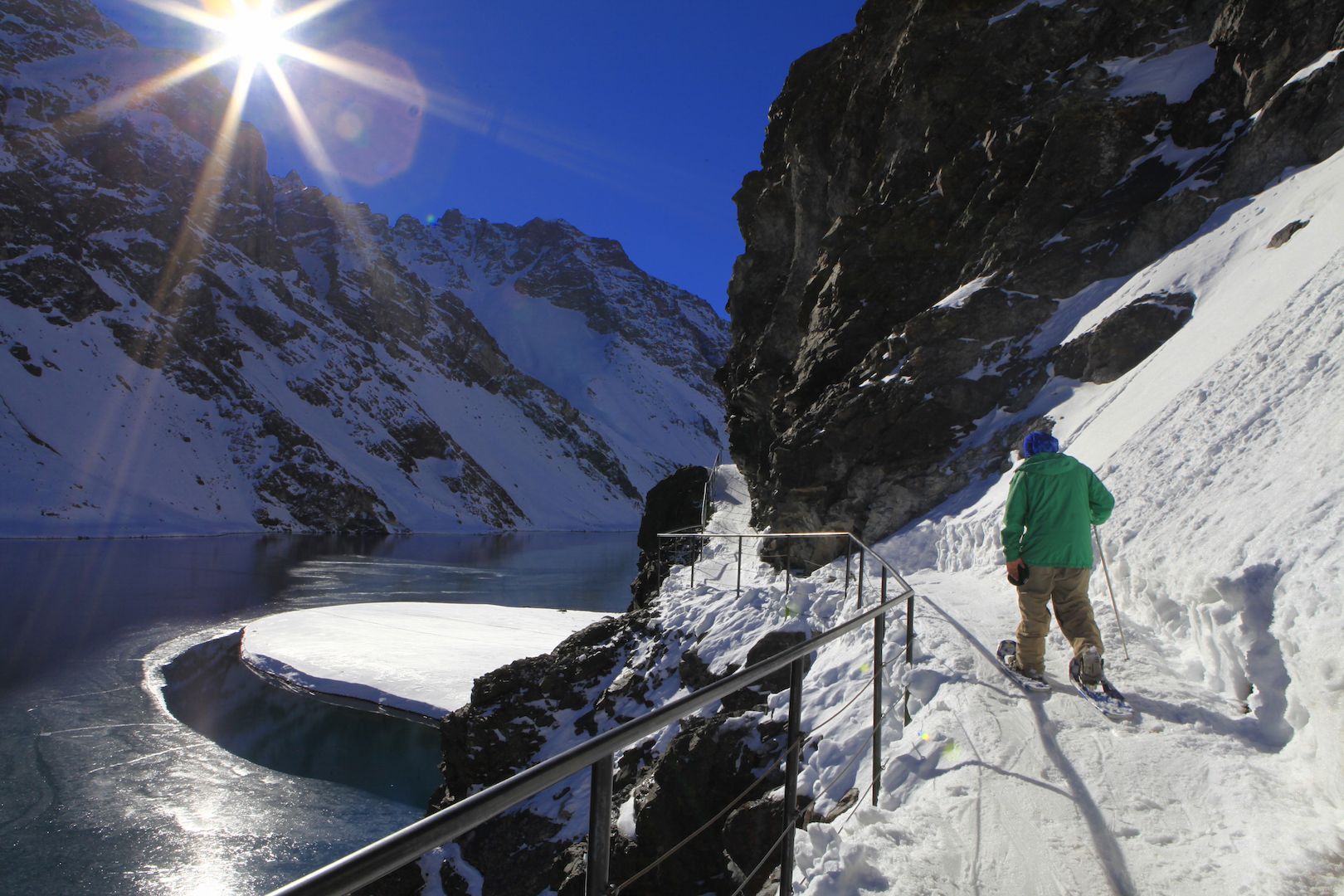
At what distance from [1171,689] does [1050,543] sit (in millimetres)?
1090

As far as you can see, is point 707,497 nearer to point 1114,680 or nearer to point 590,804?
point 1114,680

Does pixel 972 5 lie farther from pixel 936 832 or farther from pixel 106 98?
pixel 106 98

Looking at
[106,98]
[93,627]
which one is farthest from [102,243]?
[93,627]

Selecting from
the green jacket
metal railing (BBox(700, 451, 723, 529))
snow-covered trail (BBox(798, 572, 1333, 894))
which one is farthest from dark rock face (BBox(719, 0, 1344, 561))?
snow-covered trail (BBox(798, 572, 1333, 894))

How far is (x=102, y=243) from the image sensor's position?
83062 mm

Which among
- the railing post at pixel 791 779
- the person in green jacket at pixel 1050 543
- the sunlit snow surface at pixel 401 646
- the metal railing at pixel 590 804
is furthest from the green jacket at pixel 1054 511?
the sunlit snow surface at pixel 401 646

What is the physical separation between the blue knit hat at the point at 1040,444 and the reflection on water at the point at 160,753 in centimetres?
1275

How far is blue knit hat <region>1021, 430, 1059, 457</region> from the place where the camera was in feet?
16.9

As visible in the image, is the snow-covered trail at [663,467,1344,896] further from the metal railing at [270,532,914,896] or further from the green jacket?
the green jacket

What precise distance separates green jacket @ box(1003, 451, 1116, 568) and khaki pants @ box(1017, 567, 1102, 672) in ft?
0.29

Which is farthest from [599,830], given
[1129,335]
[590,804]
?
[1129,335]

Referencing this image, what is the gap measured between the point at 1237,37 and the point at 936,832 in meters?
16.1

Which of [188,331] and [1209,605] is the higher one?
[188,331]

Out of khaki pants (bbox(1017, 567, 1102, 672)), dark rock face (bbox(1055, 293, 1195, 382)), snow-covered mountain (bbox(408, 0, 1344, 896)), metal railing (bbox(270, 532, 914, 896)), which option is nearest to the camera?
metal railing (bbox(270, 532, 914, 896))
